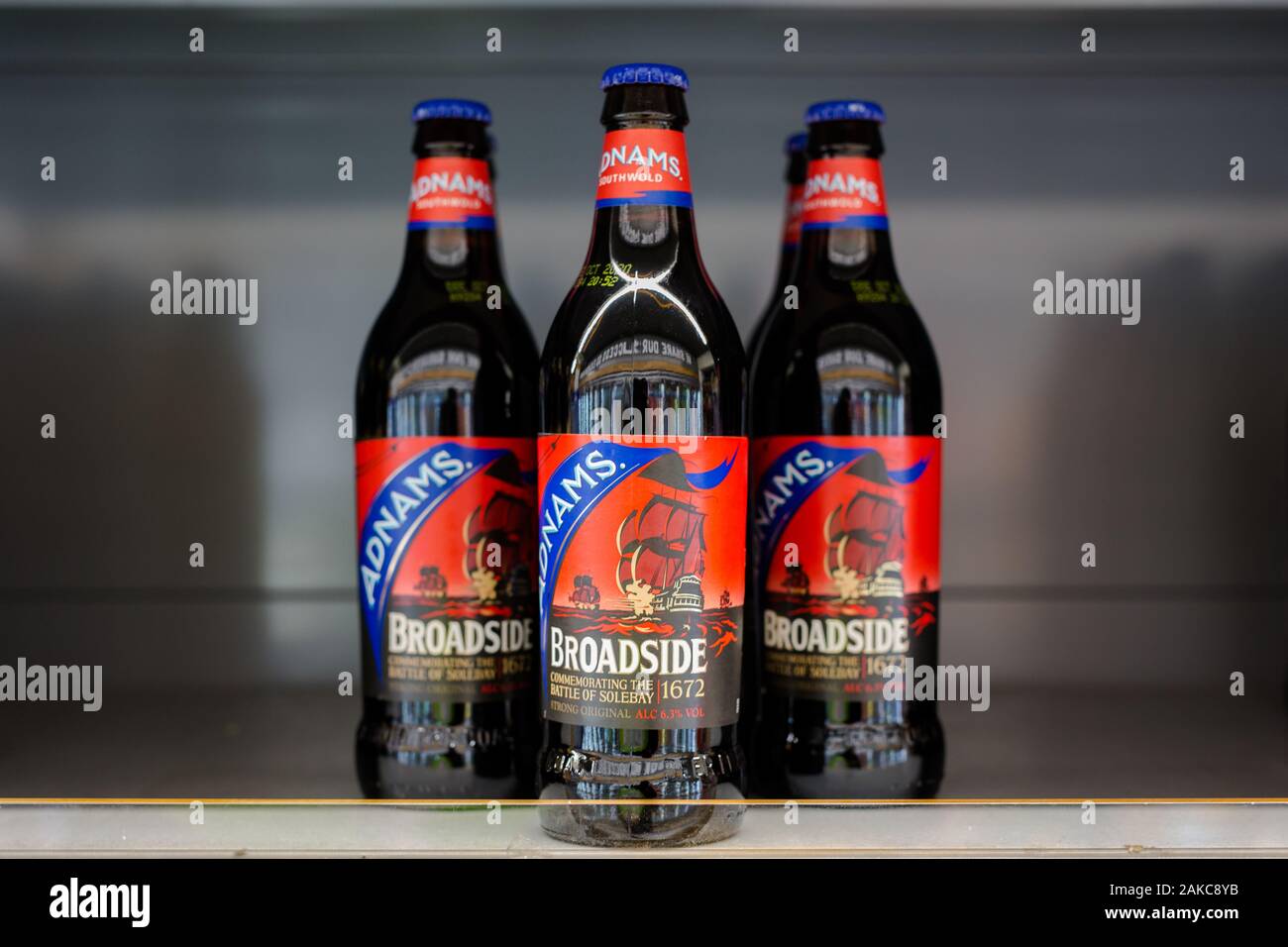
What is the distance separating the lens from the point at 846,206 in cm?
107

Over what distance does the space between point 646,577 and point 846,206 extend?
15.8 inches

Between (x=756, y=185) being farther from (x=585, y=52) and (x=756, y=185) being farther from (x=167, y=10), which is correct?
(x=167, y=10)

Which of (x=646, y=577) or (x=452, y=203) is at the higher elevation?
(x=452, y=203)

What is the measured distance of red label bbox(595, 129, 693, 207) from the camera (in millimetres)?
930

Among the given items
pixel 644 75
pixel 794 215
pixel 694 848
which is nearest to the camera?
pixel 694 848

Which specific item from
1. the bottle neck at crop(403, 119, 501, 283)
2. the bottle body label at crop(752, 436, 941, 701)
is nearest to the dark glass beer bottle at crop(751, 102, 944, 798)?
the bottle body label at crop(752, 436, 941, 701)

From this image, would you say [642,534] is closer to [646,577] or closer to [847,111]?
[646,577]

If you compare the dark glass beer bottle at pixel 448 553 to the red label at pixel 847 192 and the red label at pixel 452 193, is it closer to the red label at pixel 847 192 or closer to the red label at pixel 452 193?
the red label at pixel 452 193

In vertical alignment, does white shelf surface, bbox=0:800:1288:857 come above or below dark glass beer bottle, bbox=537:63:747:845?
below

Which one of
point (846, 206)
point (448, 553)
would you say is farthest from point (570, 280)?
point (448, 553)

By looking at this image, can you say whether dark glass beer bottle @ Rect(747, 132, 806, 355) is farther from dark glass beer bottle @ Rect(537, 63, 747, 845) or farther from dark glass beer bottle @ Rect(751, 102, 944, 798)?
dark glass beer bottle @ Rect(537, 63, 747, 845)
